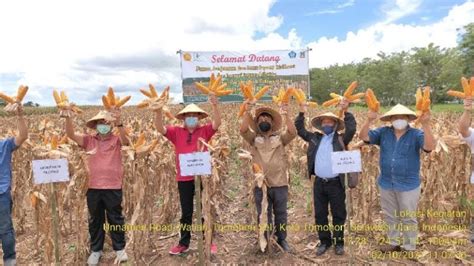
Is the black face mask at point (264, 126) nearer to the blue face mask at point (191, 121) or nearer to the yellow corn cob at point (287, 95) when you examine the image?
the yellow corn cob at point (287, 95)

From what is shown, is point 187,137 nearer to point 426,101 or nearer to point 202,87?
point 202,87

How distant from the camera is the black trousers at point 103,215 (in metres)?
4.48

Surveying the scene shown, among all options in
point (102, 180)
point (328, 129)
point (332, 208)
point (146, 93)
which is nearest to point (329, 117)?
point (328, 129)

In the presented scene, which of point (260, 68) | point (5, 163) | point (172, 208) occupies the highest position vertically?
point (260, 68)

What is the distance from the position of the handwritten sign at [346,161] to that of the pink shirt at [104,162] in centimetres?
265

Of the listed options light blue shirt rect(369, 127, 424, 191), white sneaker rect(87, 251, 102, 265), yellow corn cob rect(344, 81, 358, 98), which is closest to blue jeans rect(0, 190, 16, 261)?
white sneaker rect(87, 251, 102, 265)

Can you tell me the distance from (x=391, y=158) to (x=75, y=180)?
13.2ft

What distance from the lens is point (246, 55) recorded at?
2095 cm

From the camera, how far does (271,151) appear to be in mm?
4656

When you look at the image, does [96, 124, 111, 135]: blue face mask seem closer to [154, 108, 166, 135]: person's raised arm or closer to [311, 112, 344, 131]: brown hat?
[154, 108, 166, 135]: person's raised arm

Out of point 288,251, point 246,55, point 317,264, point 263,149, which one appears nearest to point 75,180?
point 263,149

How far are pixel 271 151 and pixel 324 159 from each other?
0.69 meters

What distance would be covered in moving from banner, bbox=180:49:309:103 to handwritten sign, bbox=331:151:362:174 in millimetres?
16326

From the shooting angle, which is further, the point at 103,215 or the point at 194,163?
the point at 103,215
